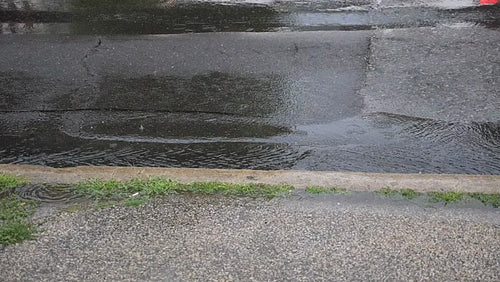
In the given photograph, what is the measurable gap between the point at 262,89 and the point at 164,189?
2545 mm

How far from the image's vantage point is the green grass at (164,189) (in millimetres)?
4250

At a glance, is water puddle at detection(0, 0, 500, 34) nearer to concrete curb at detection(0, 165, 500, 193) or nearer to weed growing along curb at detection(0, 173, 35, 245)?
concrete curb at detection(0, 165, 500, 193)

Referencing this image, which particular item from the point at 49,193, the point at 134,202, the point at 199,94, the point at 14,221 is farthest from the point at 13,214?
the point at 199,94

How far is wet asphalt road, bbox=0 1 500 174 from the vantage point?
5336 millimetres

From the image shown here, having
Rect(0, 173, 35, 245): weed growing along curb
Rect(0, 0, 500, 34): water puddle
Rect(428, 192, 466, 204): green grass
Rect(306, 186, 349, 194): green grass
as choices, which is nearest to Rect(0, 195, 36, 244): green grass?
Rect(0, 173, 35, 245): weed growing along curb

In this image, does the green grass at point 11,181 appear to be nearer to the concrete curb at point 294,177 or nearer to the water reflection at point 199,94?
the concrete curb at point 294,177

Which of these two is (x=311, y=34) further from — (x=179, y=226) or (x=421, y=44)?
(x=179, y=226)

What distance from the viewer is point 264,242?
3.73m

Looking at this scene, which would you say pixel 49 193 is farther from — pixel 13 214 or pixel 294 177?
pixel 294 177

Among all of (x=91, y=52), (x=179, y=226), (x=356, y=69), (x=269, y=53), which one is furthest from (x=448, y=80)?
(x=91, y=52)

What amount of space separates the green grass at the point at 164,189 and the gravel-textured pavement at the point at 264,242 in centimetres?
10

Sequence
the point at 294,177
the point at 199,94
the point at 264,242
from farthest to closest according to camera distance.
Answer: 1. the point at 199,94
2. the point at 294,177
3. the point at 264,242

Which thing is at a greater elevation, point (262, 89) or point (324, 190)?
point (262, 89)

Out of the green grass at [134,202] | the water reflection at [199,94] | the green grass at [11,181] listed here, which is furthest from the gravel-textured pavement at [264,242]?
the water reflection at [199,94]
